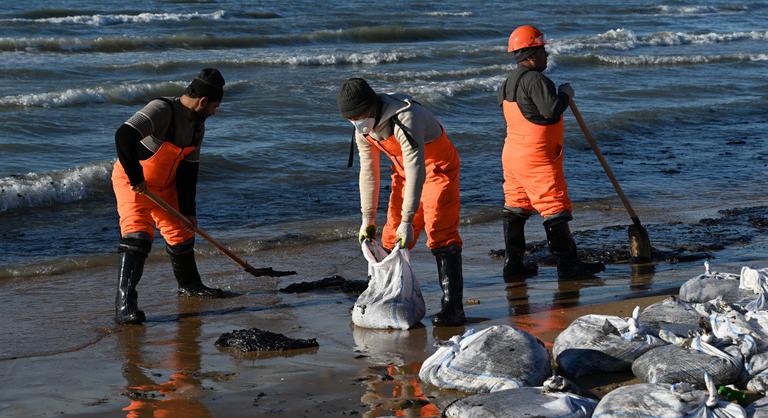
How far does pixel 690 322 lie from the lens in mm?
5973

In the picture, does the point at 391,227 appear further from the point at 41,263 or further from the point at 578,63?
the point at 578,63

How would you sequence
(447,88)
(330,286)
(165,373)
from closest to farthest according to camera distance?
(165,373), (330,286), (447,88)

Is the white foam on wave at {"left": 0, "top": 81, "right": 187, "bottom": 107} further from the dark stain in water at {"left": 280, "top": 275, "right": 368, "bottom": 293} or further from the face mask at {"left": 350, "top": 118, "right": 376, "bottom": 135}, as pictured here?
the face mask at {"left": 350, "top": 118, "right": 376, "bottom": 135}

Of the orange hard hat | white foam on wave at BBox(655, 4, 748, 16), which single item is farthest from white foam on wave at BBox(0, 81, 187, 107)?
white foam on wave at BBox(655, 4, 748, 16)

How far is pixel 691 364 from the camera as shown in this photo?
5195 mm

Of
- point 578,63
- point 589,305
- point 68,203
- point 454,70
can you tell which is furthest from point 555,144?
point 578,63

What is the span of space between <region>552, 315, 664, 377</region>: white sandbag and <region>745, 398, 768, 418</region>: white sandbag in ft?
2.73

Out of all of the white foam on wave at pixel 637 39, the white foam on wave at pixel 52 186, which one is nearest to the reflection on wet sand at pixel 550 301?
the white foam on wave at pixel 52 186

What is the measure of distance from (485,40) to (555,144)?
18.2 m

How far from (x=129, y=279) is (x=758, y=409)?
146 inches

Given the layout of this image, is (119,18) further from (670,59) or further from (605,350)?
(605,350)

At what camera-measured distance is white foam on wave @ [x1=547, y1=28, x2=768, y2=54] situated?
24172 millimetres

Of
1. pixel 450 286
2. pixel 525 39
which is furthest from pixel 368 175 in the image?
pixel 525 39

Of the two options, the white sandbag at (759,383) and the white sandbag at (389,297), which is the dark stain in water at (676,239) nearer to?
the white sandbag at (389,297)
